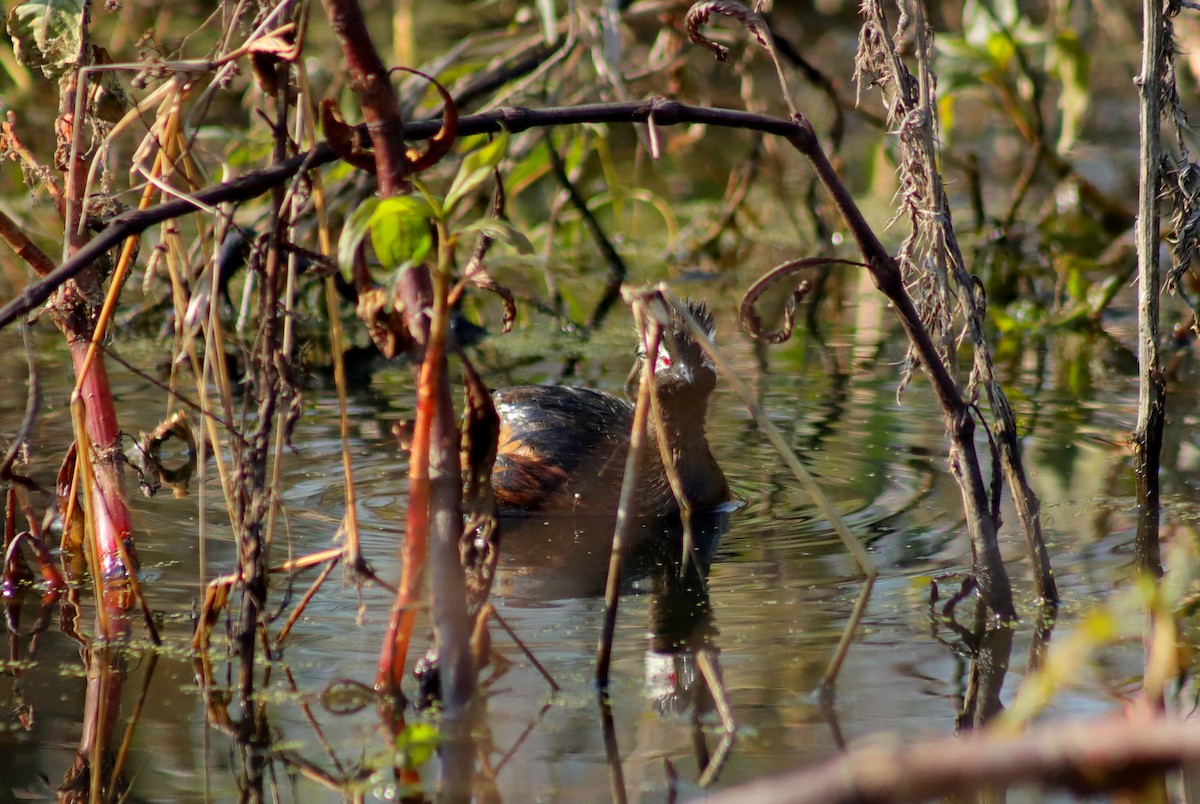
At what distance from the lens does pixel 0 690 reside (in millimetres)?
3082

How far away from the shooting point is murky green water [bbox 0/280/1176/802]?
2.74m

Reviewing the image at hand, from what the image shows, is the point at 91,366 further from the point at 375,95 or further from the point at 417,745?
the point at 417,745

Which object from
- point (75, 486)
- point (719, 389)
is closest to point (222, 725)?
point (75, 486)

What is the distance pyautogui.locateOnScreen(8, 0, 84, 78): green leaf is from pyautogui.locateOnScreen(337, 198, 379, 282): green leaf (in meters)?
0.97

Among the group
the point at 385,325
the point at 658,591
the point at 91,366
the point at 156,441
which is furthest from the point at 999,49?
the point at 385,325

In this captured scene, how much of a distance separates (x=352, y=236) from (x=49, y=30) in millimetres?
1137

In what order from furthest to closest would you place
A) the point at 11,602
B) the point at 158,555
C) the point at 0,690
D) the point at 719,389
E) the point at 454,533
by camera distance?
the point at 719,389 → the point at 158,555 → the point at 11,602 → the point at 0,690 → the point at 454,533

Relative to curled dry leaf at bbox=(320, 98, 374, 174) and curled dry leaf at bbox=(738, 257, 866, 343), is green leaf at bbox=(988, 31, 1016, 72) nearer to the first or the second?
curled dry leaf at bbox=(738, 257, 866, 343)

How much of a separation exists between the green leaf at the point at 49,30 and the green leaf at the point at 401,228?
1.01m

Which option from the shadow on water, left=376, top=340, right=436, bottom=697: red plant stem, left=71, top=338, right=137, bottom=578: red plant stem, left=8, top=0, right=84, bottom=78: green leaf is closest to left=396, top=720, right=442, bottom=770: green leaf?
left=376, top=340, right=436, bottom=697: red plant stem

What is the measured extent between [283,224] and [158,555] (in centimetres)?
160

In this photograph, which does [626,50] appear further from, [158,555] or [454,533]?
[454,533]

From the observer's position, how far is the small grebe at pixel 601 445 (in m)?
5.05

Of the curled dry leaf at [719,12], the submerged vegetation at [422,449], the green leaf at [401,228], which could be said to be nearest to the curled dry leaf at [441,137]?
the submerged vegetation at [422,449]
